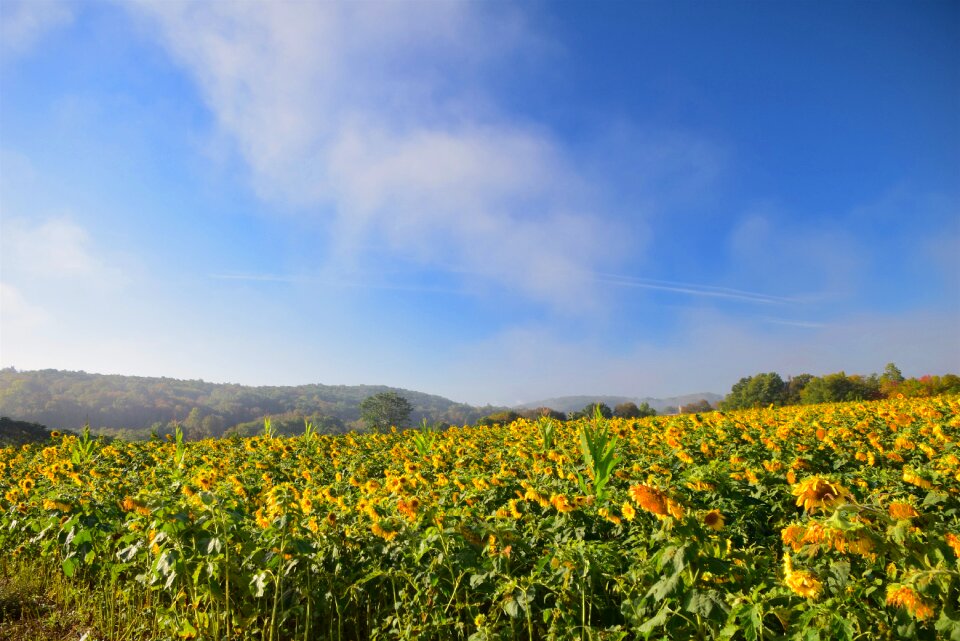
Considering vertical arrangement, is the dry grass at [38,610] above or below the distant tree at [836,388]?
below

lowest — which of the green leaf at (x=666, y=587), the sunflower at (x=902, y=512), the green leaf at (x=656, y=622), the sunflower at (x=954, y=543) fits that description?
the green leaf at (x=656, y=622)

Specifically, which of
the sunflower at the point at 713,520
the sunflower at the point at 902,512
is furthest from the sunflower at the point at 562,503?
the sunflower at the point at 902,512

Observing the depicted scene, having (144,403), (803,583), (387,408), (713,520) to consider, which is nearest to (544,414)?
(713,520)

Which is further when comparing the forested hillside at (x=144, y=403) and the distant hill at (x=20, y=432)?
the forested hillside at (x=144, y=403)

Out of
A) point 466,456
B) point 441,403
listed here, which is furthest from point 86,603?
point 441,403

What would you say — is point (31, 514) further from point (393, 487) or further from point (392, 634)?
point (392, 634)

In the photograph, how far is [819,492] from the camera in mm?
1985

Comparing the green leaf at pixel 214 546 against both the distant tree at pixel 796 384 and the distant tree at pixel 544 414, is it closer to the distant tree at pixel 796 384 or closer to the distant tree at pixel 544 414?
the distant tree at pixel 544 414

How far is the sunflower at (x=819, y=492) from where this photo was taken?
196cm

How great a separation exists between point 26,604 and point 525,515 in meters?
4.08

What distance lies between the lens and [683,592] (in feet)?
6.63

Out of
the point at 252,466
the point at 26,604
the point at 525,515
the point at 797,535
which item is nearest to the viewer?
the point at 797,535

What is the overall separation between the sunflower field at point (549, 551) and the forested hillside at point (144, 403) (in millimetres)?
44436

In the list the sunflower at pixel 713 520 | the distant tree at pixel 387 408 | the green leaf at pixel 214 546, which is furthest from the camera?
the distant tree at pixel 387 408
